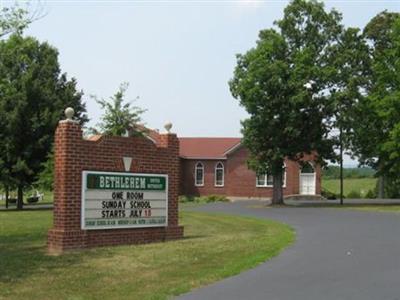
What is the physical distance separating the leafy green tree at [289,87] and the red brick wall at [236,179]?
50.7 ft

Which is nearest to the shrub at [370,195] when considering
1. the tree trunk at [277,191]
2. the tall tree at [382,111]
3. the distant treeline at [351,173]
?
the tall tree at [382,111]

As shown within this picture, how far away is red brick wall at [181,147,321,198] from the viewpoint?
60.5 meters

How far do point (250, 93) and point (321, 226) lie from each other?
2042 cm

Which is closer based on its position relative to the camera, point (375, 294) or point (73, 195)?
point (375, 294)

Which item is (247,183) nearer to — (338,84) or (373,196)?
(373,196)

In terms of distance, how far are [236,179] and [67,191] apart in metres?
48.0

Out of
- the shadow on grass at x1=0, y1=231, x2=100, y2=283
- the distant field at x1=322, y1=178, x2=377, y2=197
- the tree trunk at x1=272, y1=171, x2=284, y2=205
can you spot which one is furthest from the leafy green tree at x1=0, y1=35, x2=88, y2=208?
the distant field at x1=322, y1=178, x2=377, y2=197

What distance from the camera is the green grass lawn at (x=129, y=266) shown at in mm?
9689

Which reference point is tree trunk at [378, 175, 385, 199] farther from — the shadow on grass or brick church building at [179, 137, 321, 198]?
the shadow on grass

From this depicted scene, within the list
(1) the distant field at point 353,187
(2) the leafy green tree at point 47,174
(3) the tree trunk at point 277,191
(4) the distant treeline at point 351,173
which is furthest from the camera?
(4) the distant treeline at point 351,173

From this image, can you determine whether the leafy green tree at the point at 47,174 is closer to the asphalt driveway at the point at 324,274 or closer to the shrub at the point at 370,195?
the asphalt driveway at the point at 324,274

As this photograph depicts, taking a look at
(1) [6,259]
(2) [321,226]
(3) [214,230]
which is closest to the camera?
(1) [6,259]

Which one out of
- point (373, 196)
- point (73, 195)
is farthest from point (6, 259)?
point (373, 196)

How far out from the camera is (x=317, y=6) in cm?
4412
